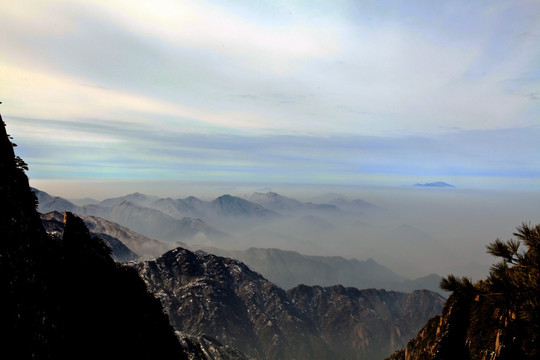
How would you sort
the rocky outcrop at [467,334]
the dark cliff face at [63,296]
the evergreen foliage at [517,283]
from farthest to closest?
the rocky outcrop at [467,334] → the dark cliff face at [63,296] → the evergreen foliage at [517,283]

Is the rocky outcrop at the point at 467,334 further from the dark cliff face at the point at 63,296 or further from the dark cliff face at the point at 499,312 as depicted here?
the dark cliff face at the point at 63,296

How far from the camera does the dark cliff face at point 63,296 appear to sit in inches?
767

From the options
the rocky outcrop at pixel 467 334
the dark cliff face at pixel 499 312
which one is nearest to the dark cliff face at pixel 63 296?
the dark cliff face at pixel 499 312

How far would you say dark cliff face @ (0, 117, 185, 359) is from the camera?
19.5m

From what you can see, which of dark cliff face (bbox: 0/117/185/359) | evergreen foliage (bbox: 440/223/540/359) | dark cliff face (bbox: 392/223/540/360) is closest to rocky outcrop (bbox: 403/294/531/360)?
dark cliff face (bbox: 392/223/540/360)

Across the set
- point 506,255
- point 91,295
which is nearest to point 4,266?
point 91,295

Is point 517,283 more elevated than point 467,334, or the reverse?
point 517,283

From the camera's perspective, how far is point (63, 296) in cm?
2714

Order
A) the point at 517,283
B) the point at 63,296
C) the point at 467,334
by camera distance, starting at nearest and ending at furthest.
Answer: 1. the point at 517,283
2. the point at 467,334
3. the point at 63,296

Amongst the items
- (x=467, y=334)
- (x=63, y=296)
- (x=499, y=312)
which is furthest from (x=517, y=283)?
(x=63, y=296)

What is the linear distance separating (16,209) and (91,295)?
46.6 ft

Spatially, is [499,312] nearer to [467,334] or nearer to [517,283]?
[517,283]

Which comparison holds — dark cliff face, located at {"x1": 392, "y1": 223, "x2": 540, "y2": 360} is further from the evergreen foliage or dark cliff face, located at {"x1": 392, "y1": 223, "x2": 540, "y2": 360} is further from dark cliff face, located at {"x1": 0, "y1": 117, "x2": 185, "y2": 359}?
dark cliff face, located at {"x1": 0, "y1": 117, "x2": 185, "y2": 359}

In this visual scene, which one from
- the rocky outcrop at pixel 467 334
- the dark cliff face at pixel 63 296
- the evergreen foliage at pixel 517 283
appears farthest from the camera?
the rocky outcrop at pixel 467 334
